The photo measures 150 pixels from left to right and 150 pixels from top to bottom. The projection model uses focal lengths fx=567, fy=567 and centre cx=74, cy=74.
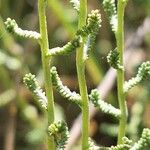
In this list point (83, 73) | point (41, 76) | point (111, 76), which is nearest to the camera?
point (83, 73)

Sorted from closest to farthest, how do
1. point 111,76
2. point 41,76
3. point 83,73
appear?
point 83,73 < point 111,76 < point 41,76

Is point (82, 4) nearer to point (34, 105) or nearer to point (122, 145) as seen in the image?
point (122, 145)

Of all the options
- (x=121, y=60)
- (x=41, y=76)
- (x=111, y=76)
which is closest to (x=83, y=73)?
(x=121, y=60)

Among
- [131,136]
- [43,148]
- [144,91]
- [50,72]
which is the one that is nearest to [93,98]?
[50,72]

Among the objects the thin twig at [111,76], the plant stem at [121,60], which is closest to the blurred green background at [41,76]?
the thin twig at [111,76]

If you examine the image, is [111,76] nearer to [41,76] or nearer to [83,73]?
[41,76]

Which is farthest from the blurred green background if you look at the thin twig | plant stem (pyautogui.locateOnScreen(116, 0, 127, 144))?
plant stem (pyautogui.locateOnScreen(116, 0, 127, 144))

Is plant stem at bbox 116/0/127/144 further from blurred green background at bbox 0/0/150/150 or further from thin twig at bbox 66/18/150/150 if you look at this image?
thin twig at bbox 66/18/150/150

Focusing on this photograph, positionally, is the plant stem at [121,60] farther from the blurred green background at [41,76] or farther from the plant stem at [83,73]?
the blurred green background at [41,76]
